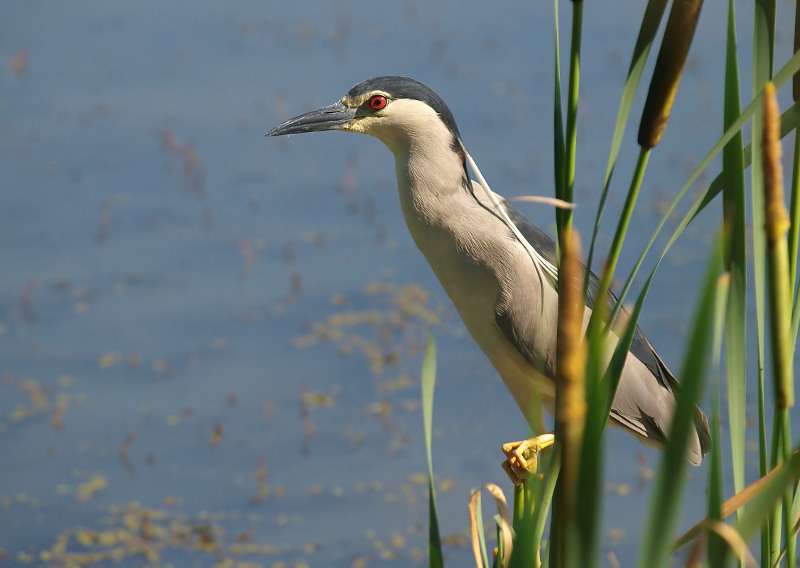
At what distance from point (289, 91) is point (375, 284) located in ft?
5.48

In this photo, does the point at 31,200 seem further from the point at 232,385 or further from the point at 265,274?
the point at 232,385

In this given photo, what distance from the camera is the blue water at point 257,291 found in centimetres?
334

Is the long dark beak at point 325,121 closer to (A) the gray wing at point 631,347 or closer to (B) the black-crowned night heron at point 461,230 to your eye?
(B) the black-crowned night heron at point 461,230

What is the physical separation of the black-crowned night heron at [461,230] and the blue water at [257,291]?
1.14m

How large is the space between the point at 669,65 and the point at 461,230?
3.11 feet

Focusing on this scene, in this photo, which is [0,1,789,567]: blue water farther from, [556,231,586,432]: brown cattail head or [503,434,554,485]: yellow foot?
[556,231,586,432]: brown cattail head

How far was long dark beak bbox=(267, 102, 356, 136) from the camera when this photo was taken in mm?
1805

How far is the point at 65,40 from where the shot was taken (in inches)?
248

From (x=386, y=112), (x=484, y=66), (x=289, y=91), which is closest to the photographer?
(x=386, y=112)

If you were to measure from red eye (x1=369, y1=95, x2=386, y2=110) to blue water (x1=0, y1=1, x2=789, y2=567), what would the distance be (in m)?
1.46

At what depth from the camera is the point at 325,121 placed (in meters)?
1.81

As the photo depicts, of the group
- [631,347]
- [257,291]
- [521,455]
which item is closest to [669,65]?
[521,455]

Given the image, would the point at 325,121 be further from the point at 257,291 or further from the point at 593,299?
the point at 257,291

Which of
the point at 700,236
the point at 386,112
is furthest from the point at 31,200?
the point at 386,112
